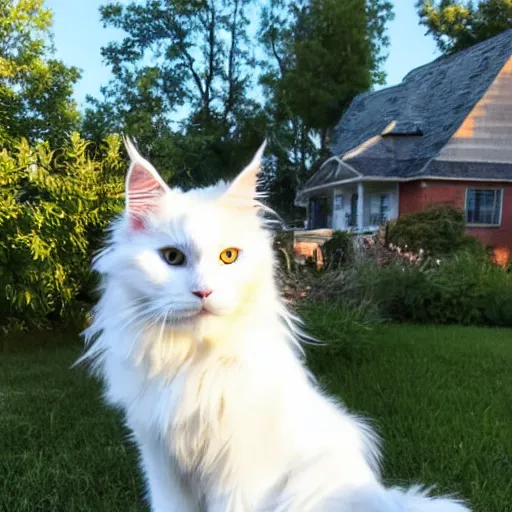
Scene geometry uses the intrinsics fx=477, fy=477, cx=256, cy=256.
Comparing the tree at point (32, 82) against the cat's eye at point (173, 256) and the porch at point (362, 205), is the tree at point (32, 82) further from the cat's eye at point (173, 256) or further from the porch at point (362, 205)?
the porch at point (362, 205)

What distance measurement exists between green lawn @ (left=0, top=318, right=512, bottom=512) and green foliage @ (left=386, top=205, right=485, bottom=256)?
5162 millimetres

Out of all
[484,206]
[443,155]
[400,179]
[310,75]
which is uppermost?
[310,75]

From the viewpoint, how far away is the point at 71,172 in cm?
480

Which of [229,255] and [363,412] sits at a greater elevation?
[229,255]

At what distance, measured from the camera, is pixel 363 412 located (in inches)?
124

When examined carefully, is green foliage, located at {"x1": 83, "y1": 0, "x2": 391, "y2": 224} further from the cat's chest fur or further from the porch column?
the cat's chest fur

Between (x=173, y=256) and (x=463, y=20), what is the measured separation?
27.3 metres

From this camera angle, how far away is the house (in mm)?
14070

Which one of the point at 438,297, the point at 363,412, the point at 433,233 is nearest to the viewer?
the point at 363,412

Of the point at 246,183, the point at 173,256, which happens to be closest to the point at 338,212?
the point at 246,183

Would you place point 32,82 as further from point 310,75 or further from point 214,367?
point 310,75

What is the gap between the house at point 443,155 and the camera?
1407cm

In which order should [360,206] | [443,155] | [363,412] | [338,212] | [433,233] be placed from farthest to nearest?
1. [338,212]
2. [360,206]
3. [443,155]
4. [433,233]
5. [363,412]

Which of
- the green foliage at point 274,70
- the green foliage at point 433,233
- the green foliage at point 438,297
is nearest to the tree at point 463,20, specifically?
the green foliage at point 274,70
